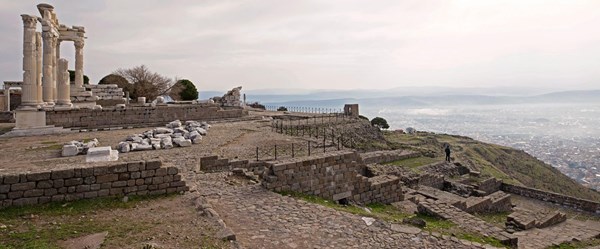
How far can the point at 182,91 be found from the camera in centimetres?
4512

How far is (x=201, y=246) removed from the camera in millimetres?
5480

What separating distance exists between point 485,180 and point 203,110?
2165 cm

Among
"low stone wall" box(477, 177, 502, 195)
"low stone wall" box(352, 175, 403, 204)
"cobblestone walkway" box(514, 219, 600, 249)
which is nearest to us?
"cobblestone walkway" box(514, 219, 600, 249)

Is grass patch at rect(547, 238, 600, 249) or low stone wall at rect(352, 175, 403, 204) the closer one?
grass patch at rect(547, 238, 600, 249)

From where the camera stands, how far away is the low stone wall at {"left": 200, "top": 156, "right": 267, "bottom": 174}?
12.1 m

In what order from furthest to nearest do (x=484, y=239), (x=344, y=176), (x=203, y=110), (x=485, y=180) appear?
1. (x=203, y=110)
2. (x=485, y=180)
3. (x=344, y=176)
4. (x=484, y=239)

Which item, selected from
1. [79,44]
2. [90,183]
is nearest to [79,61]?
[79,44]

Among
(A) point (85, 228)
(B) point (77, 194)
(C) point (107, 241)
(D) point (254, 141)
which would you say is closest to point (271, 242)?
(C) point (107, 241)

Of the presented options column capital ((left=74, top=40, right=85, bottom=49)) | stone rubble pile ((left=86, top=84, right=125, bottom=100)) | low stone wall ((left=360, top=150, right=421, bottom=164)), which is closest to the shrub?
stone rubble pile ((left=86, top=84, right=125, bottom=100))

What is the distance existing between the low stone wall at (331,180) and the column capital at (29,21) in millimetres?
20300

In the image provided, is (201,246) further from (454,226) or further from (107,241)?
(454,226)

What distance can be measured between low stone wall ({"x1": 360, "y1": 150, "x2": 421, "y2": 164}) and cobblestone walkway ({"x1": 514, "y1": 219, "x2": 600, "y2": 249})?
9.61 meters

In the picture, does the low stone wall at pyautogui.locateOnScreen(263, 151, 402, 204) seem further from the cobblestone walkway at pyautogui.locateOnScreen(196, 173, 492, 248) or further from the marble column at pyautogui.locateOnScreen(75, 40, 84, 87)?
the marble column at pyautogui.locateOnScreen(75, 40, 84, 87)

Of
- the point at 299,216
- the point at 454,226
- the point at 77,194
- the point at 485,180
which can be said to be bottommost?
the point at 485,180
